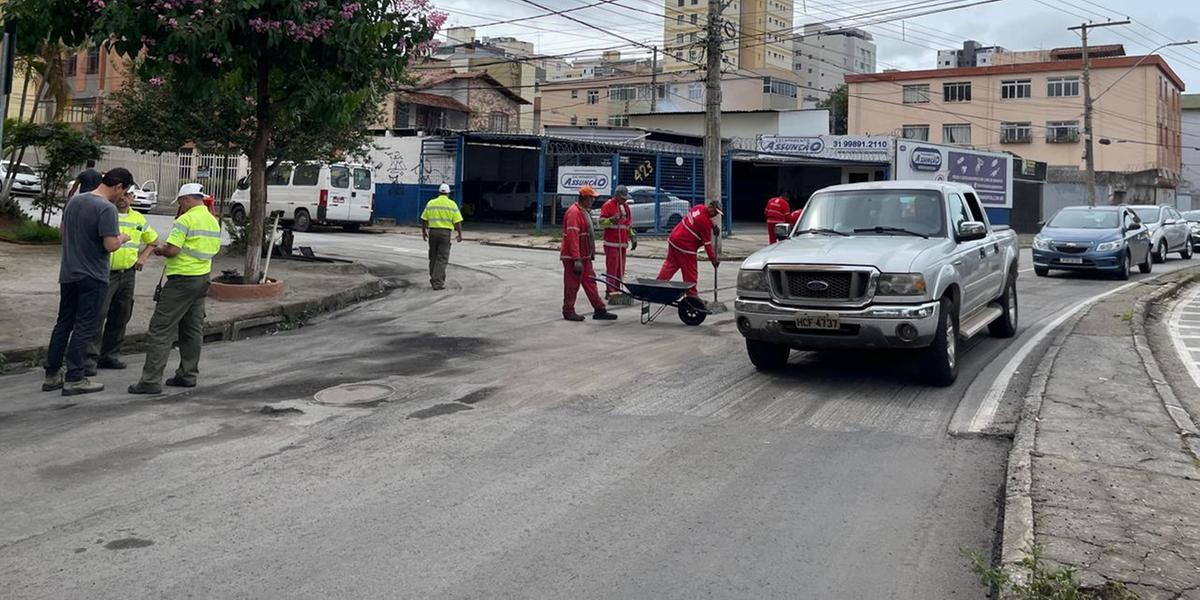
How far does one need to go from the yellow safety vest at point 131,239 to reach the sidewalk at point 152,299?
1.40 meters

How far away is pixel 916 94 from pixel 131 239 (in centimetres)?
6285

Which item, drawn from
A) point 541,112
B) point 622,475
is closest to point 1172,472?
point 622,475

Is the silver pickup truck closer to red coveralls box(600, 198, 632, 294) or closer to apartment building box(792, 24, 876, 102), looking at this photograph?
red coveralls box(600, 198, 632, 294)

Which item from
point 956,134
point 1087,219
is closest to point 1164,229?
point 1087,219

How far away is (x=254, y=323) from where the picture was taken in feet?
39.7

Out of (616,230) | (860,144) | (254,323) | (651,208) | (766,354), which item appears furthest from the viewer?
(860,144)

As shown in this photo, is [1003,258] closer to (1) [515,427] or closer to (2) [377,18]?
(1) [515,427]

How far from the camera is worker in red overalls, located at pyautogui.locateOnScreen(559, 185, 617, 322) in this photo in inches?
502

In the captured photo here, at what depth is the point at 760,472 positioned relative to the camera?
6.09 m

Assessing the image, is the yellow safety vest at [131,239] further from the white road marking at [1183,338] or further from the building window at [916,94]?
the building window at [916,94]

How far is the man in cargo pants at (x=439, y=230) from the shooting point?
16328mm

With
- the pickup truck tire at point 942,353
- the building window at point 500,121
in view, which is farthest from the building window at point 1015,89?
the pickup truck tire at point 942,353

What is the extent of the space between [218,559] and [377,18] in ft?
29.8

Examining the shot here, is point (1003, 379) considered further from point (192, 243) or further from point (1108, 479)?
point (192, 243)
